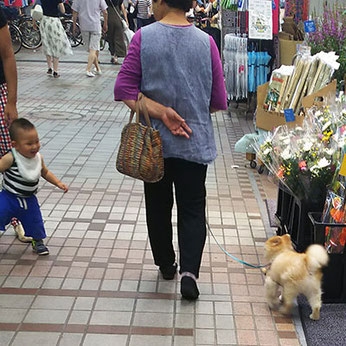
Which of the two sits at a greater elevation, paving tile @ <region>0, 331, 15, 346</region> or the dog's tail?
the dog's tail

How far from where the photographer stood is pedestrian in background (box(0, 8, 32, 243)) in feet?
13.3

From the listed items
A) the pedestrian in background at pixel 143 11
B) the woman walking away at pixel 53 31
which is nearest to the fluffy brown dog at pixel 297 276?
the woman walking away at pixel 53 31

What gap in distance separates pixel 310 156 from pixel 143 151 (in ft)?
4.44

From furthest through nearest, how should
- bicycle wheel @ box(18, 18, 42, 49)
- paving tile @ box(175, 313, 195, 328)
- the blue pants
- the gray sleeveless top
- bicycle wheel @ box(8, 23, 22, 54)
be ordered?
bicycle wheel @ box(18, 18, 42, 49), bicycle wheel @ box(8, 23, 22, 54), the blue pants, paving tile @ box(175, 313, 195, 328), the gray sleeveless top

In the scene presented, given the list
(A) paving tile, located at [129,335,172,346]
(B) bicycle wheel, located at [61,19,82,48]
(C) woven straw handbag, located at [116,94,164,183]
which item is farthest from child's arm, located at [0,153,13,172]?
(B) bicycle wheel, located at [61,19,82,48]

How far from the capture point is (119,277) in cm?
406

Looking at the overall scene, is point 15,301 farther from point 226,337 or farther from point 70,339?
point 226,337

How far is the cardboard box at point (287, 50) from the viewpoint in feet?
27.1

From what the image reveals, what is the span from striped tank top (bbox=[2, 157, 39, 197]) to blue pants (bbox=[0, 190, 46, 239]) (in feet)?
0.16

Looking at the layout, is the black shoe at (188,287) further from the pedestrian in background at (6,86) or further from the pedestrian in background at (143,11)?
the pedestrian in background at (143,11)

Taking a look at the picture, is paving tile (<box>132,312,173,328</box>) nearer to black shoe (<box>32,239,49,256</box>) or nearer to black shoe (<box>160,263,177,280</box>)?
black shoe (<box>160,263,177,280</box>)

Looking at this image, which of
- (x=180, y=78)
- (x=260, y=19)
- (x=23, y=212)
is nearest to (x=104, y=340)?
(x=23, y=212)

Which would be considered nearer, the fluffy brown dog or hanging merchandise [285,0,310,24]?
the fluffy brown dog

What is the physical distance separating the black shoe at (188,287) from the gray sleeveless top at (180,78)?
2.53ft
